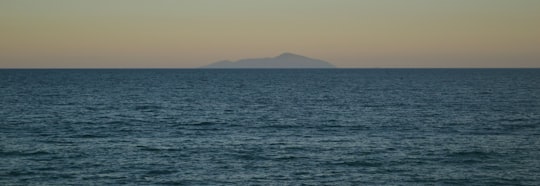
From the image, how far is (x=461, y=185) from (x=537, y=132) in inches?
840

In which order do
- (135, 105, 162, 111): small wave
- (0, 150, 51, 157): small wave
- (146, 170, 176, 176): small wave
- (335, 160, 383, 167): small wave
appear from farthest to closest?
(135, 105, 162, 111): small wave < (0, 150, 51, 157): small wave < (335, 160, 383, 167): small wave < (146, 170, 176, 176): small wave

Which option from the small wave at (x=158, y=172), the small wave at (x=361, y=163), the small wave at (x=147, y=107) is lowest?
the small wave at (x=147, y=107)

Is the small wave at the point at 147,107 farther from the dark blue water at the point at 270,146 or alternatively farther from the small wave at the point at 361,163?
the small wave at the point at 361,163

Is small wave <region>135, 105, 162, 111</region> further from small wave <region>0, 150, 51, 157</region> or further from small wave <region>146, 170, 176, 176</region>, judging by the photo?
small wave <region>146, 170, 176, 176</region>

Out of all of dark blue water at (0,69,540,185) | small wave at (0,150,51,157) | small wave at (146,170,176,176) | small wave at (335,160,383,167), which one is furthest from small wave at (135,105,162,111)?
small wave at (335,160,383,167)

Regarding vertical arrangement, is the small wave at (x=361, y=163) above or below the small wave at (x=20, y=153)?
below

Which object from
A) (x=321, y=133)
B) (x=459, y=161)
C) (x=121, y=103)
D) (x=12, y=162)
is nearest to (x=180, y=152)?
(x=12, y=162)

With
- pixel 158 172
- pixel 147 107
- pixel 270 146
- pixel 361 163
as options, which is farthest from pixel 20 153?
pixel 147 107

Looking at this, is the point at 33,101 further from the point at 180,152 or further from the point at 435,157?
the point at 435,157

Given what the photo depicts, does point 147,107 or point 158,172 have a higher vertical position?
point 158,172

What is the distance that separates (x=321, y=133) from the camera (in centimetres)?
5009

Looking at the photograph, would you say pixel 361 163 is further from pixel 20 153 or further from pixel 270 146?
pixel 20 153

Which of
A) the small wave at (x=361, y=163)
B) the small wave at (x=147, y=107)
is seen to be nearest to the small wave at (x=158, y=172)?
the small wave at (x=361, y=163)

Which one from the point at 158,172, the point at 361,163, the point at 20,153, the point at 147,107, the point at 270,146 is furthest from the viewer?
the point at 147,107
